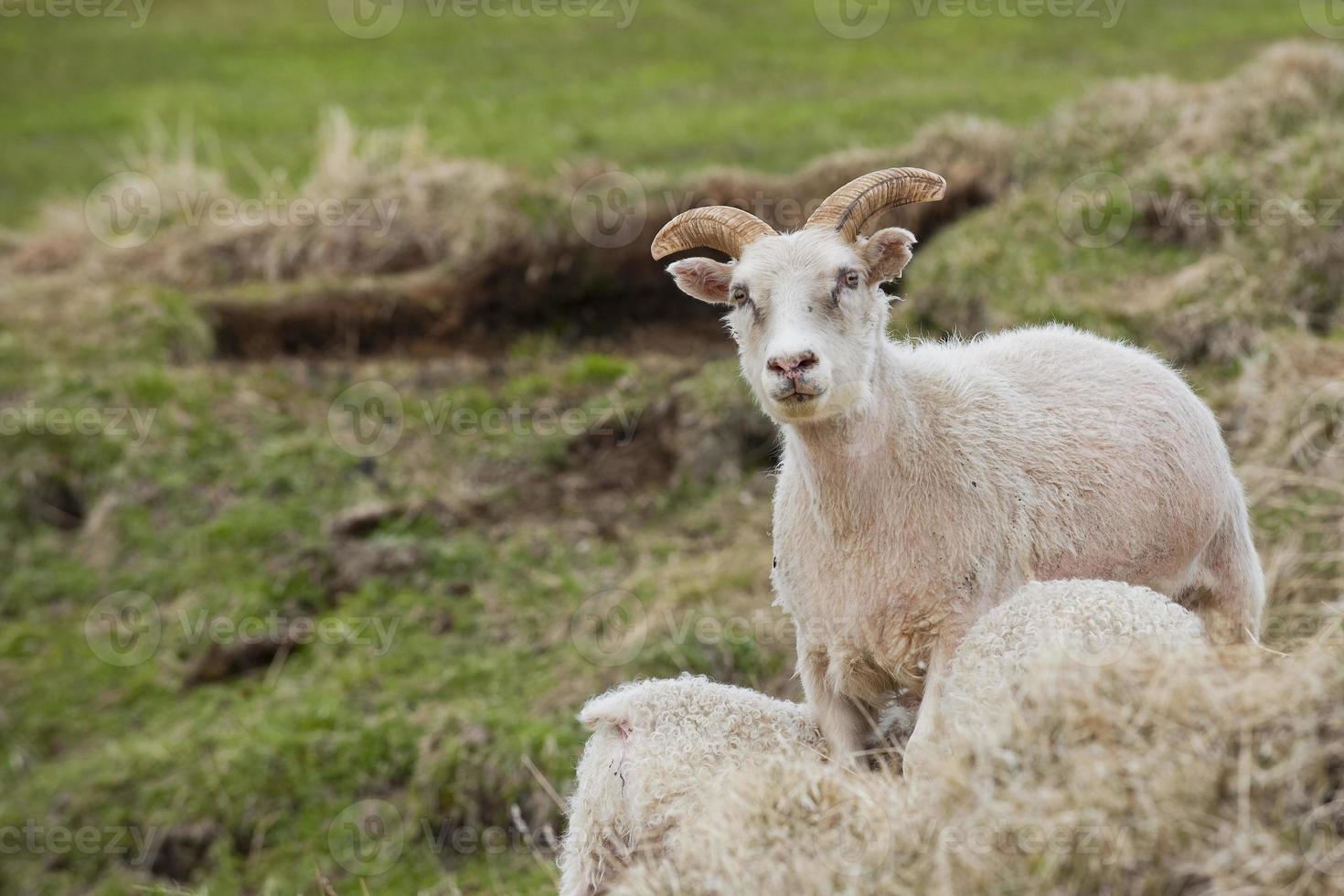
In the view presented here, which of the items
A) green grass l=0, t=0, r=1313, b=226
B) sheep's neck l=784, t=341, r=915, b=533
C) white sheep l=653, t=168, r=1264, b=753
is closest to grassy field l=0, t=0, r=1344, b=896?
green grass l=0, t=0, r=1313, b=226

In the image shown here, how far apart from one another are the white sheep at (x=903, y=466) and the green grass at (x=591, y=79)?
10.2 metres

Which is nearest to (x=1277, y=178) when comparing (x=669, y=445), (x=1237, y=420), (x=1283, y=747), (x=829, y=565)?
(x=1237, y=420)

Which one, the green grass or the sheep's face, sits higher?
the green grass

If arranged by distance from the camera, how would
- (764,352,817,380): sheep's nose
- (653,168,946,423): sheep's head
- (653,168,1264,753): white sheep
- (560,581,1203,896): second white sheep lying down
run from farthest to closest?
(653,168,1264,753): white sheep < (653,168,946,423): sheep's head < (764,352,817,380): sheep's nose < (560,581,1203,896): second white sheep lying down

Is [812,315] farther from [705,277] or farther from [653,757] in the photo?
[653,757]

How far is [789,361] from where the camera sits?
582cm

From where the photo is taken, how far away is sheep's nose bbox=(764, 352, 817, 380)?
582cm

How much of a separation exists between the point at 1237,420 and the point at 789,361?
6.16 m

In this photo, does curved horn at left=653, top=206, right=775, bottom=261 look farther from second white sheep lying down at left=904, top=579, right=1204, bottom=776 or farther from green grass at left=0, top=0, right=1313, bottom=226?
green grass at left=0, top=0, right=1313, bottom=226

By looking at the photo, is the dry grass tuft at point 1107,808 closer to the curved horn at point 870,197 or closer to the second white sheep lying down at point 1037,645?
the second white sheep lying down at point 1037,645

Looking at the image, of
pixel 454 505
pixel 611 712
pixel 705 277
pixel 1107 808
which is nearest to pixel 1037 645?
pixel 1107 808

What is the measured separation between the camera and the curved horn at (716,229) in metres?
6.57

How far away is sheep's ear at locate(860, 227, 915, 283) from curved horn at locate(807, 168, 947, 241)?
0.11 metres

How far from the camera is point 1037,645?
18.0 feet
